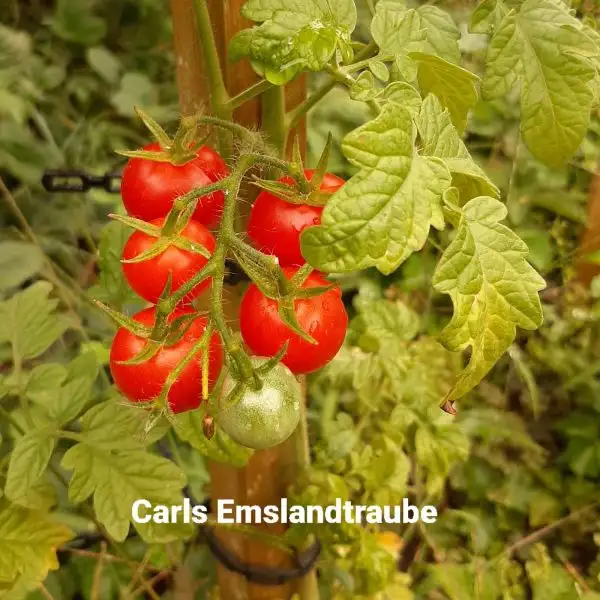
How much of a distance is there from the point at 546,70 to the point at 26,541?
77cm

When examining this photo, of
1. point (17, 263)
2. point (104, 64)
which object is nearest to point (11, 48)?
point (104, 64)

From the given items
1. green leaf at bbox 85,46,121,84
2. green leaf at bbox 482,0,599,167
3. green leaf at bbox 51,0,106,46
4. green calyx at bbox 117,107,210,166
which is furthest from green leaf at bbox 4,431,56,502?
green leaf at bbox 51,0,106,46

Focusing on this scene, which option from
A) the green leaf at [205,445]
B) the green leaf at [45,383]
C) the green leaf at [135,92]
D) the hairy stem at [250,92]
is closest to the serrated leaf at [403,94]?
the hairy stem at [250,92]

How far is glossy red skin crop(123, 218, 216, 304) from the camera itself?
0.49 metres

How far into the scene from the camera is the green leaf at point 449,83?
497mm

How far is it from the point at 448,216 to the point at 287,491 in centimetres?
55

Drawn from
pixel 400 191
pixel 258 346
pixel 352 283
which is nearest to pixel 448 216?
pixel 400 191

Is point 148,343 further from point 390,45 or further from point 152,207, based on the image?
point 390,45

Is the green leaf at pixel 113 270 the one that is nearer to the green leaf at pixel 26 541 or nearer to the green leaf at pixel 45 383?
the green leaf at pixel 45 383

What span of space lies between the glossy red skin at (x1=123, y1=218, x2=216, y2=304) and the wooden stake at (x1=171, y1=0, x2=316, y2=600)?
0.16 meters

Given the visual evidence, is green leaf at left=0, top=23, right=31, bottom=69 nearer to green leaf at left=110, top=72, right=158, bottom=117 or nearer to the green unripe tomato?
green leaf at left=110, top=72, right=158, bottom=117

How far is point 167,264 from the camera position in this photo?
1.60ft

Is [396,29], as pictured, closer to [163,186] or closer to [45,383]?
[163,186]

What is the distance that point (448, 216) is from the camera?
0.46 metres
